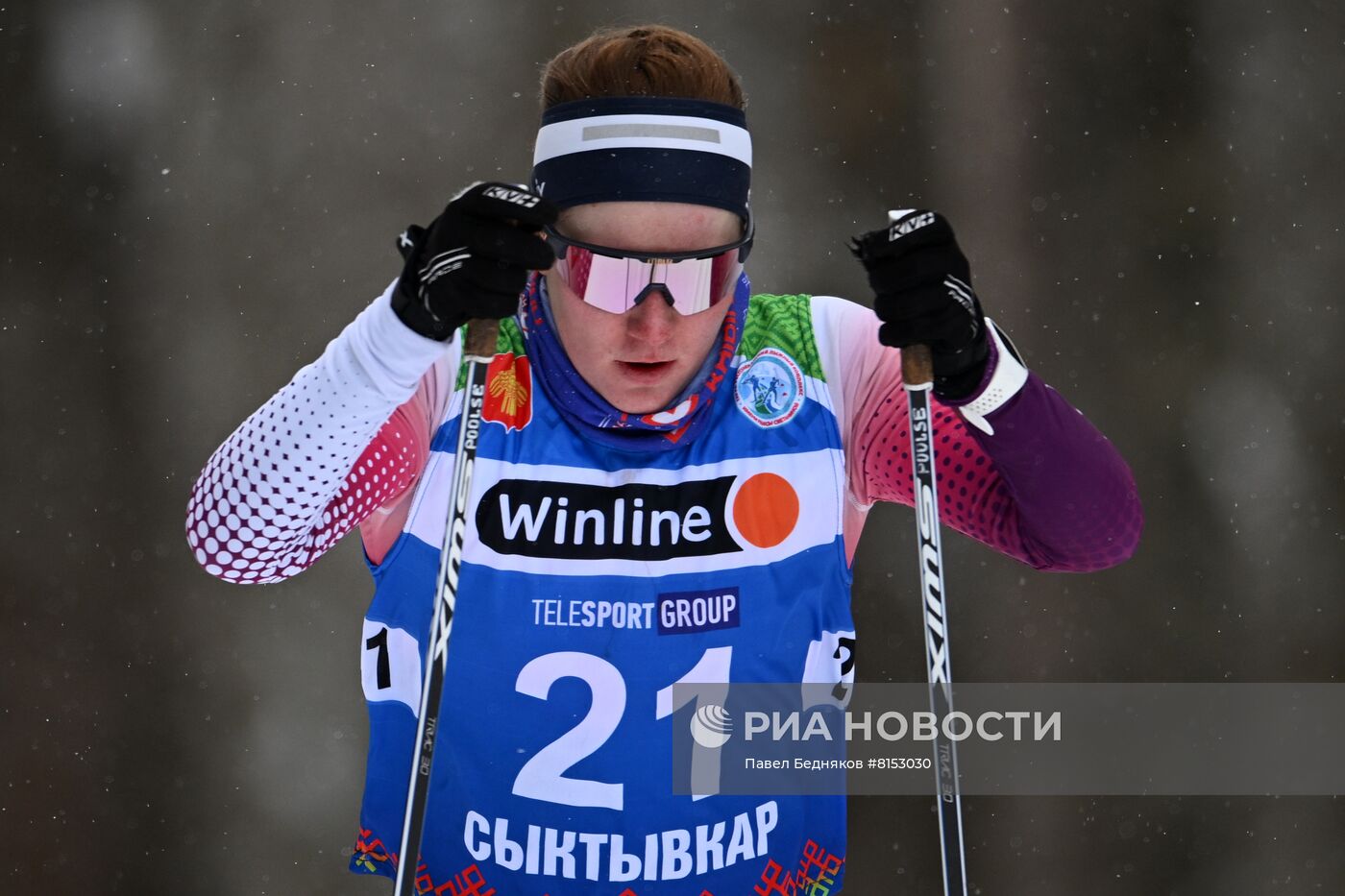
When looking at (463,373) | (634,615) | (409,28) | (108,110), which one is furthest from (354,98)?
(634,615)

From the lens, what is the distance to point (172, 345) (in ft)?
9.73

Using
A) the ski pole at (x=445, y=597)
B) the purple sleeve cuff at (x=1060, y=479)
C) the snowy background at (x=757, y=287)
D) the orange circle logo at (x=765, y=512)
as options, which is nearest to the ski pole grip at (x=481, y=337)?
the ski pole at (x=445, y=597)

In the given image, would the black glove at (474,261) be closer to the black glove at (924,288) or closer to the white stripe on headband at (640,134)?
the white stripe on headband at (640,134)

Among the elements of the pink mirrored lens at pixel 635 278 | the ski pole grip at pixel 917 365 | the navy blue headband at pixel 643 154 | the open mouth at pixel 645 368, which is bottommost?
the ski pole grip at pixel 917 365

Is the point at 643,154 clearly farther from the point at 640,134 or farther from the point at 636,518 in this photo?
the point at 636,518

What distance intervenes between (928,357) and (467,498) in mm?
481

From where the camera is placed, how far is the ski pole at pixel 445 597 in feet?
4.26

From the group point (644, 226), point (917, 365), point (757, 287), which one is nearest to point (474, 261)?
point (644, 226)

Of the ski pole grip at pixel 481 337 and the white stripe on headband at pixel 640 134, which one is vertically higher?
the white stripe on headband at pixel 640 134

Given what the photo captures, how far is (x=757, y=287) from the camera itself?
10.2 ft

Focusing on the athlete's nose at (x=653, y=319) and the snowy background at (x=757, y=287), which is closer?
the athlete's nose at (x=653, y=319)

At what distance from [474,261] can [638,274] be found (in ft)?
0.65

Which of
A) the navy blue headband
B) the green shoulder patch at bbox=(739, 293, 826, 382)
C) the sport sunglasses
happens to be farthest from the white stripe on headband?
the green shoulder patch at bbox=(739, 293, 826, 382)

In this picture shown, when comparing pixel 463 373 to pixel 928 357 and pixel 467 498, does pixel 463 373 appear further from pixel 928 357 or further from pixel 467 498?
pixel 928 357
